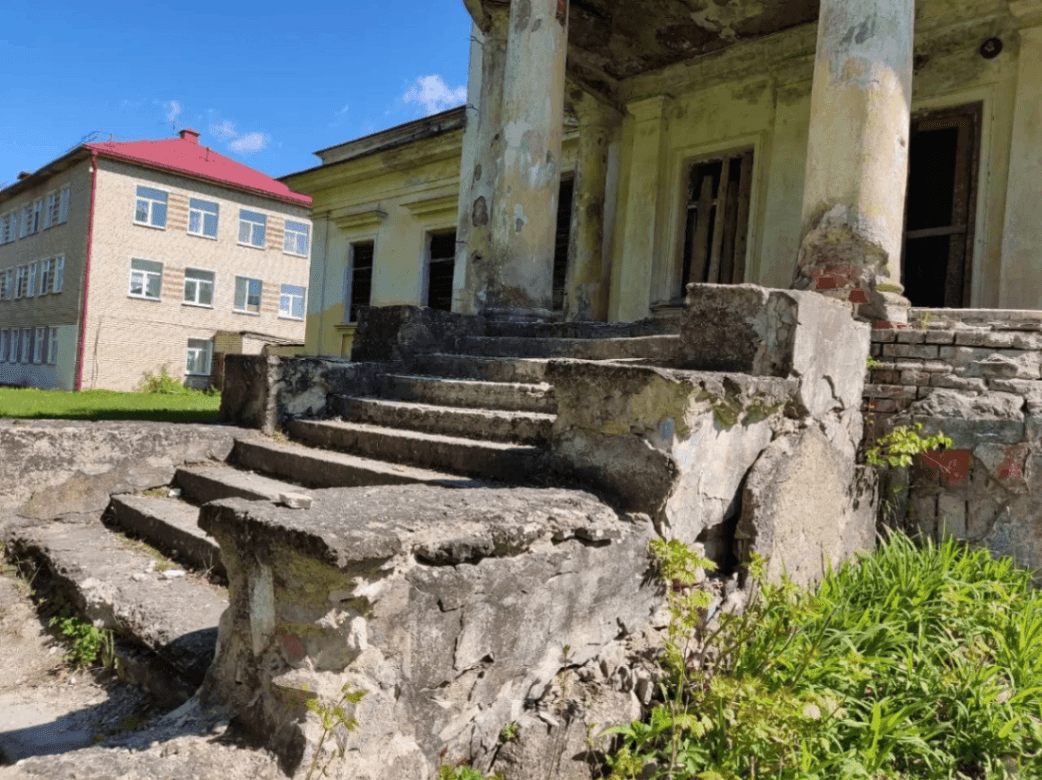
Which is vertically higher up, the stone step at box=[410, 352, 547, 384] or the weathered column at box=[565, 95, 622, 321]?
the weathered column at box=[565, 95, 622, 321]

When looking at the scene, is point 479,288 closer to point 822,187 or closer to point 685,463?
point 822,187

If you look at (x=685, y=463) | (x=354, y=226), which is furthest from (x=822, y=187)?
(x=354, y=226)

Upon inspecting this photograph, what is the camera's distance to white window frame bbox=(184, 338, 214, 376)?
25.8 meters

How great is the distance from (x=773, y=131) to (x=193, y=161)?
23.9 m

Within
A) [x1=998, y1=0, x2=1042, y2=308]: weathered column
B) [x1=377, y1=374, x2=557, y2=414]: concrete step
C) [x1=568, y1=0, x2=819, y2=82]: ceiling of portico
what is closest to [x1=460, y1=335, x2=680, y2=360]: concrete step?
[x1=377, y1=374, x2=557, y2=414]: concrete step

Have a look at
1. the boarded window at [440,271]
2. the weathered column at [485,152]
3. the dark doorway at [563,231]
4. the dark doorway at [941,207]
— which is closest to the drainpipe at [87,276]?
the boarded window at [440,271]

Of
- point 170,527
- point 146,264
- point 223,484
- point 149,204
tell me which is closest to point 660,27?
point 223,484

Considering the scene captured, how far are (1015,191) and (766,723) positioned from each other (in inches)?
234

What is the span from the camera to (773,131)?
26.3 ft

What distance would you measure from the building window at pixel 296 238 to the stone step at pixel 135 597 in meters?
26.1

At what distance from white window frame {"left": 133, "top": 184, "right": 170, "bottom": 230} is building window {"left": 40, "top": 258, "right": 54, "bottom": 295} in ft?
13.5

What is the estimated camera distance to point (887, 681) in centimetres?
278

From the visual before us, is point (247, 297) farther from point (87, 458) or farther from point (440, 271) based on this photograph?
point (87, 458)

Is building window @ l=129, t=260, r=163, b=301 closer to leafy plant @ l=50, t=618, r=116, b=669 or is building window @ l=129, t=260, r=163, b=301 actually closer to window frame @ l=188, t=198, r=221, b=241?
window frame @ l=188, t=198, r=221, b=241
